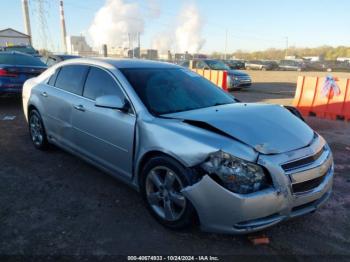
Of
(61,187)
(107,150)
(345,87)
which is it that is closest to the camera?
(107,150)

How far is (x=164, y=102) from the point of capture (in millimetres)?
3564

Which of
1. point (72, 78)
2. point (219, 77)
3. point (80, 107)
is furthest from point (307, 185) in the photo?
point (219, 77)

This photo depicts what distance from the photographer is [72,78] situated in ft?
14.7

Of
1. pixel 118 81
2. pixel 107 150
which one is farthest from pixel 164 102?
pixel 107 150

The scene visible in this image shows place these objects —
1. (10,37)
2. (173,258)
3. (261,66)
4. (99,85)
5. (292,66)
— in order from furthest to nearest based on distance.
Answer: (292,66) < (261,66) < (10,37) < (99,85) < (173,258)

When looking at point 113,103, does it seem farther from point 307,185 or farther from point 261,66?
point 261,66

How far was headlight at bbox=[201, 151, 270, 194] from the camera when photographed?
2.60 meters

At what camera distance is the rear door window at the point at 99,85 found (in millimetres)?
3701

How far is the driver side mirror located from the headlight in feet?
4.30

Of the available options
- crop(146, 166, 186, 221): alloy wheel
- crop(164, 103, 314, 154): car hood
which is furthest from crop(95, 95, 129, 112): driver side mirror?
crop(146, 166, 186, 221): alloy wheel

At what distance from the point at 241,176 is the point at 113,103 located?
1.58m

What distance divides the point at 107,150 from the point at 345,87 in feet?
23.7

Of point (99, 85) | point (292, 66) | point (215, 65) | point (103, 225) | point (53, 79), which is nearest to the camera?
point (103, 225)

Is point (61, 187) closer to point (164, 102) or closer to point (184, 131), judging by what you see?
point (164, 102)
